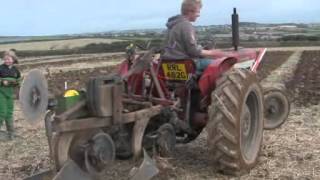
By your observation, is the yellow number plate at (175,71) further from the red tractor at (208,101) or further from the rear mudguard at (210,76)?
the rear mudguard at (210,76)

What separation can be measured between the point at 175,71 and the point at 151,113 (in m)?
0.88

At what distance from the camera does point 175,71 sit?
272 inches

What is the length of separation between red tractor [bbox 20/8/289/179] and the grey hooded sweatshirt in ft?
0.31

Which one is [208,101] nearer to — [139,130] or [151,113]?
[151,113]

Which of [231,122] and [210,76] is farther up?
[210,76]

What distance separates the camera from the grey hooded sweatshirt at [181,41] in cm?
669

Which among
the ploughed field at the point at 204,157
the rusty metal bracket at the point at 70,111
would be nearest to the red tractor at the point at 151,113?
the rusty metal bracket at the point at 70,111

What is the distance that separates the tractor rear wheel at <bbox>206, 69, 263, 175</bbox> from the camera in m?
6.22

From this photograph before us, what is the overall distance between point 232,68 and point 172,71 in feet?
2.35

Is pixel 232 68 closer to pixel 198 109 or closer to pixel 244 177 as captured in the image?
pixel 198 109

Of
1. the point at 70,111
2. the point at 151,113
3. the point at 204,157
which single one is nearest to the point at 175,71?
the point at 151,113

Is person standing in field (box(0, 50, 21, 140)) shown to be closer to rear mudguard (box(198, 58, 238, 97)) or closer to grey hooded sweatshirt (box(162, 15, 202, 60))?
grey hooded sweatshirt (box(162, 15, 202, 60))

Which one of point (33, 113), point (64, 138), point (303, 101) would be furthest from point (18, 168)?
point (303, 101)

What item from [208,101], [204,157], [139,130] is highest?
[208,101]
